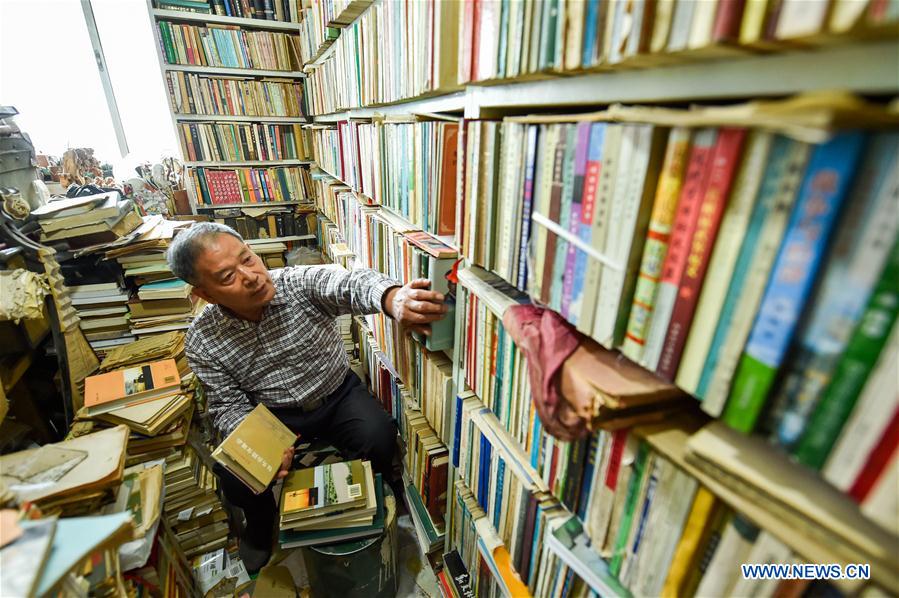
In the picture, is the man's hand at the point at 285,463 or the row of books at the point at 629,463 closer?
the row of books at the point at 629,463

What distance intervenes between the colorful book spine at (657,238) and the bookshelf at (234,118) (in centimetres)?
361

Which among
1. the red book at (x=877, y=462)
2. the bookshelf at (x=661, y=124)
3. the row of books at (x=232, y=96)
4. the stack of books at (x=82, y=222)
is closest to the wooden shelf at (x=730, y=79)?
the bookshelf at (x=661, y=124)

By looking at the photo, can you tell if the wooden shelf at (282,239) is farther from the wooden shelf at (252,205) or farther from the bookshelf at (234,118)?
the wooden shelf at (252,205)

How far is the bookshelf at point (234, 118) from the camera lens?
2955mm

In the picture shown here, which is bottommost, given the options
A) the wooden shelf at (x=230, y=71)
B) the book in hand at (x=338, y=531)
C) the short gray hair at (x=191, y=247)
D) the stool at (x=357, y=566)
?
the stool at (x=357, y=566)

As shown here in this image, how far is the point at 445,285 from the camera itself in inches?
41.3

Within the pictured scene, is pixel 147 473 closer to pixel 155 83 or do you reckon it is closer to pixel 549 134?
pixel 549 134

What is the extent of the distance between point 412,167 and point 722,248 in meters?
0.89

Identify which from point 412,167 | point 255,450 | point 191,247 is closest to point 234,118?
point 191,247

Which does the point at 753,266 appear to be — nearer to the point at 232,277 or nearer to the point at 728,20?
the point at 728,20

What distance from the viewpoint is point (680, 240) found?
Result: 427 millimetres

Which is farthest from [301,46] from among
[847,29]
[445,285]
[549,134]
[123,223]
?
[847,29]

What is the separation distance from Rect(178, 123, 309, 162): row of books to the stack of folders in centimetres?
301

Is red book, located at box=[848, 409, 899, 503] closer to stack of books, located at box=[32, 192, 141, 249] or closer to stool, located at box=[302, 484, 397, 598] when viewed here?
stool, located at box=[302, 484, 397, 598]
